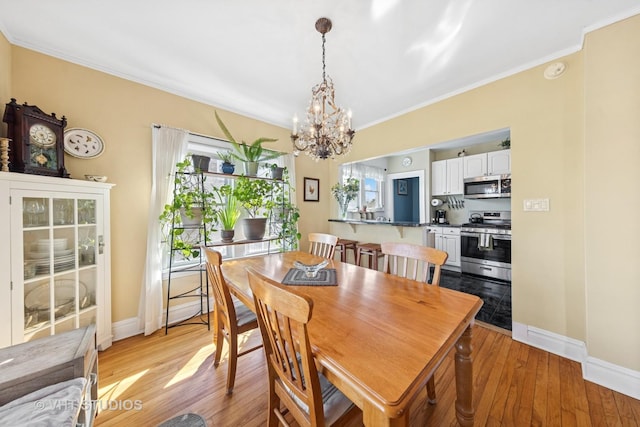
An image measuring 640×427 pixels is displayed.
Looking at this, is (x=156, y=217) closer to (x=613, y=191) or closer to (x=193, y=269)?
(x=193, y=269)

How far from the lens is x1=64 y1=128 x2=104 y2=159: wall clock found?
6.31 ft

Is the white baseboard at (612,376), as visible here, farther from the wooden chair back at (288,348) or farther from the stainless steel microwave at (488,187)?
the stainless steel microwave at (488,187)

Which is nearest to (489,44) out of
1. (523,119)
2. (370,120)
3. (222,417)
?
(523,119)

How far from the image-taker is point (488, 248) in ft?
12.0

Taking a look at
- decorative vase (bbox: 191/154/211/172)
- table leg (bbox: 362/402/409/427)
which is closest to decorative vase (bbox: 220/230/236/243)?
decorative vase (bbox: 191/154/211/172)

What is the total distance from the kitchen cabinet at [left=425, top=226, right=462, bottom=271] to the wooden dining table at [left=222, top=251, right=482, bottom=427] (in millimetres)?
3243

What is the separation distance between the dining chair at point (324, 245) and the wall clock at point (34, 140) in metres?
2.18

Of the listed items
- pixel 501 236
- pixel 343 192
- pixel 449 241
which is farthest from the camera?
pixel 449 241

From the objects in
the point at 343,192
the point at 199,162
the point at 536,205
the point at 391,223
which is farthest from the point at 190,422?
the point at 343,192

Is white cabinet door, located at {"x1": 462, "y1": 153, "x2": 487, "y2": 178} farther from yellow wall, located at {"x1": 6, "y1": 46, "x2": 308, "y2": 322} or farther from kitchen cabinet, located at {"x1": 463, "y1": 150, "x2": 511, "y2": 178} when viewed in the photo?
yellow wall, located at {"x1": 6, "y1": 46, "x2": 308, "y2": 322}

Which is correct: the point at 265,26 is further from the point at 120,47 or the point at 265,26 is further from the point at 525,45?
the point at 525,45

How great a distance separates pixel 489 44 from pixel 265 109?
238cm

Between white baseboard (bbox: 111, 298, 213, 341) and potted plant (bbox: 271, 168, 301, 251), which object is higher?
potted plant (bbox: 271, 168, 301, 251)

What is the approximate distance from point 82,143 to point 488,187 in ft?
18.0
